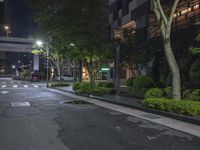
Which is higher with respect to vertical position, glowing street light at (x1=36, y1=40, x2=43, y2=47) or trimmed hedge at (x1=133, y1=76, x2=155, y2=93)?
glowing street light at (x1=36, y1=40, x2=43, y2=47)

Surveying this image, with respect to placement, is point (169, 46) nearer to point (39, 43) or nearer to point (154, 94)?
point (154, 94)

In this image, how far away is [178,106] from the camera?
12.5 m

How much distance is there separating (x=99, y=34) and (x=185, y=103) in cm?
1442

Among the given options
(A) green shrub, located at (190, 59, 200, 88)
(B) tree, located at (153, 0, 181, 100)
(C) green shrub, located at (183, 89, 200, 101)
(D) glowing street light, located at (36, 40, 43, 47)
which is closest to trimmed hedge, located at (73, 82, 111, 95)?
(A) green shrub, located at (190, 59, 200, 88)

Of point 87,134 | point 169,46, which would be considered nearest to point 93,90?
point 169,46

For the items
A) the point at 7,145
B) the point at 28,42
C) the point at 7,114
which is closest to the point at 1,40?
the point at 28,42

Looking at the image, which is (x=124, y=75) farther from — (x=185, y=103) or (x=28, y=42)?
(x=28, y=42)

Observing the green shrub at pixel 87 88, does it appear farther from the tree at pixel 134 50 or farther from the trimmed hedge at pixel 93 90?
the tree at pixel 134 50

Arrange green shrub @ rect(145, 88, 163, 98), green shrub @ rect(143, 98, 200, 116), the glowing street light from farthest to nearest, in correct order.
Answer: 1. the glowing street light
2. green shrub @ rect(145, 88, 163, 98)
3. green shrub @ rect(143, 98, 200, 116)

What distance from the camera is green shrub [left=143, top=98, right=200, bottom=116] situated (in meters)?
12.0

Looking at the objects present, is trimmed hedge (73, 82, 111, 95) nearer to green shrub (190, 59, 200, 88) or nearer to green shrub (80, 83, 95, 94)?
green shrub (80, 83, 95, 94)

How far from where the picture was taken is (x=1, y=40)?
88125 millimetres

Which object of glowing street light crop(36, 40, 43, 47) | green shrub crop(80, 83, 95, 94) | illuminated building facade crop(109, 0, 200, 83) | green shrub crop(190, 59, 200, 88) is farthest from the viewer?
glowing street light crop(36, 40, 43, 47)

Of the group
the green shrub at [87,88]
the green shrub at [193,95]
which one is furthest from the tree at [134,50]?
the green shrub at [193,95]
